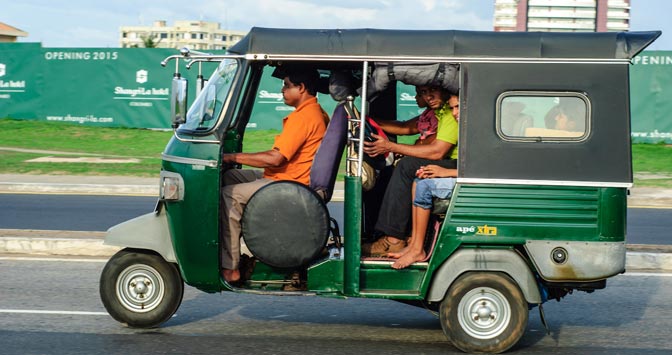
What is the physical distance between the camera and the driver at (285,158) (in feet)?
23.2

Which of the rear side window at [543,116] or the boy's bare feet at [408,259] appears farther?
the boy's bare feet at [408,259]

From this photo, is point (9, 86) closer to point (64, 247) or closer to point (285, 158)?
point (64, 247)

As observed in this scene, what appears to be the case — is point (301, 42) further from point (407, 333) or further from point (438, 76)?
point (407, 333)

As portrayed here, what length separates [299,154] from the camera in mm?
7246

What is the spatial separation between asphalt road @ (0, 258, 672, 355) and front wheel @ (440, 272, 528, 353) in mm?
176

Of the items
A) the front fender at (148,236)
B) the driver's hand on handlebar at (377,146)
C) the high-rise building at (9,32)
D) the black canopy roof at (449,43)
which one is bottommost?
the front fender at (148,236)

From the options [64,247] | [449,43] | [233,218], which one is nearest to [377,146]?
[449,43]

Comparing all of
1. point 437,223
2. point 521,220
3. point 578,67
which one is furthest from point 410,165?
point 578,67

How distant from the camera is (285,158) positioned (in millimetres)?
7121

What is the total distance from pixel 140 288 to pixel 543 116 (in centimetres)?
303

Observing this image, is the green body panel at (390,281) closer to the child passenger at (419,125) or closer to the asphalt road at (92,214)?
the child passenger at (419,125)

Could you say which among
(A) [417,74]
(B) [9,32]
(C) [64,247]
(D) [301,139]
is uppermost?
(B) [9,32]

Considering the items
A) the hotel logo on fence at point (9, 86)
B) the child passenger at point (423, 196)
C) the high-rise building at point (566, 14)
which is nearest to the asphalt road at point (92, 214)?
the child passenger at point (423, 196)

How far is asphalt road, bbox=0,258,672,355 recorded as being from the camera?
272 inches
